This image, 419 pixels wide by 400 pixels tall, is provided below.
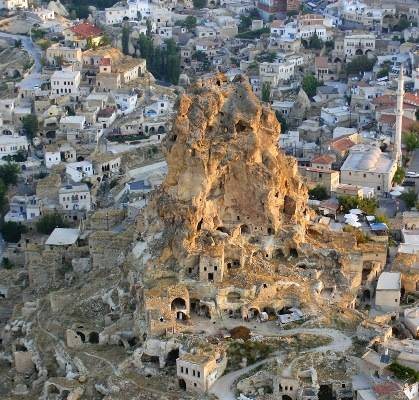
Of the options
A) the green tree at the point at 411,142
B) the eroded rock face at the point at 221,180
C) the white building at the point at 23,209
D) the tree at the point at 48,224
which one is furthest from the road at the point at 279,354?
the green tree at the point at 411,142

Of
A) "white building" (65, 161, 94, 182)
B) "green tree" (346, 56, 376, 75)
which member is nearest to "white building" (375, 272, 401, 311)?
"white building" (65, 161, 94, 182)

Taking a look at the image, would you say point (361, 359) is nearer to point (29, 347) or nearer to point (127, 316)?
point (127, 316)

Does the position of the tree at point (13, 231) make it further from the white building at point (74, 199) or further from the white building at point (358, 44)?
the white building at point (358, 44)

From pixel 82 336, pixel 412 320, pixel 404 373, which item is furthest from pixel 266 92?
pixel 404 373

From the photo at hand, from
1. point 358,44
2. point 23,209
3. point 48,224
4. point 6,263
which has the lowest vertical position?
point 6,263

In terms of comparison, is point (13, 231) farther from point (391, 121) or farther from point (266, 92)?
point (266, 92)

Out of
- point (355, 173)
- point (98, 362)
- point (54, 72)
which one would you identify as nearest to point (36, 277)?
point (98, 362)

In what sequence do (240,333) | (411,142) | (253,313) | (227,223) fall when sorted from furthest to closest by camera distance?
(411,142) → (227,223) → (253,313) → (240,333)
